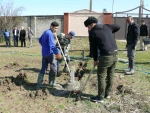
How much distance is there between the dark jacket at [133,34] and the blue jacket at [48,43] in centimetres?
278

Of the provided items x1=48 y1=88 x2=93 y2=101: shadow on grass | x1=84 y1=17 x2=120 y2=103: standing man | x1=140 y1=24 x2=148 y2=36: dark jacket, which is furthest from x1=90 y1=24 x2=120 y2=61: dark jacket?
x1=140 y1=24 x2=148 y2=36: dark jacket

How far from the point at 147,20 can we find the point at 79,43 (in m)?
7.61

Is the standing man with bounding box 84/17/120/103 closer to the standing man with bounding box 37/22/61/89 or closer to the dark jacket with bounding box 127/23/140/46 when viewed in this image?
the standing man with bounding box 37/22/61/89

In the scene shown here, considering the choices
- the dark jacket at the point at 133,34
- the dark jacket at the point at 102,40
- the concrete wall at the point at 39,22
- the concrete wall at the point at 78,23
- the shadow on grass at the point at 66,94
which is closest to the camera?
the dark jacket at the point at 102,40

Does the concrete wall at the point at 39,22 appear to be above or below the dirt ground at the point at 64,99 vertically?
above

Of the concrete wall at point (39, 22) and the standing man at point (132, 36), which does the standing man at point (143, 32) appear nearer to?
the standing man at point (132, 36)

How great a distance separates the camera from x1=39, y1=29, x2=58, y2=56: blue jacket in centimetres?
581

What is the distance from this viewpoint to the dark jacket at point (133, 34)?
749 centimetres

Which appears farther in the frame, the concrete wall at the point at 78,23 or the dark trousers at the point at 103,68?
the concrete wall at the point at 78,23

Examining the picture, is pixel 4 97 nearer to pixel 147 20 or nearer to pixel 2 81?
pixel 2 81

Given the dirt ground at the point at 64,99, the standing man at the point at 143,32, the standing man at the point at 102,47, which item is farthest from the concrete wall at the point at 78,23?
the standing man at the point at 102,47

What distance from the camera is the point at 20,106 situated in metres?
5.17

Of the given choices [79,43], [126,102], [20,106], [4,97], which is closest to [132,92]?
[126,102]

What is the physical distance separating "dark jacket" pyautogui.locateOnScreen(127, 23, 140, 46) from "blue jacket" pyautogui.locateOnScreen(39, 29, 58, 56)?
109 inches
